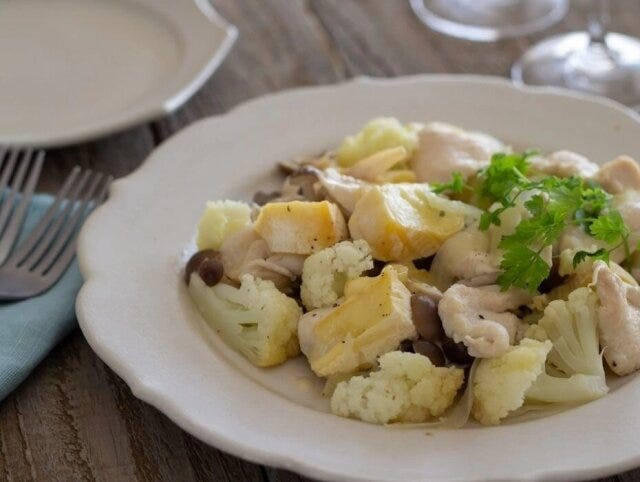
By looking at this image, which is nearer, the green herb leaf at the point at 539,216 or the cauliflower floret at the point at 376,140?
the green herb leaf at the point at 539,216

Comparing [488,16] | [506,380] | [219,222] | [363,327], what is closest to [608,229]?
[506,380]

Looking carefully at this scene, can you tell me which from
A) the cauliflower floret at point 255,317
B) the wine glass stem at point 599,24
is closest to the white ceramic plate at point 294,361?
the cauliflower floret at point 255,317

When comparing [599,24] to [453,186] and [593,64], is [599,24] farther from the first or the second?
[453,186]

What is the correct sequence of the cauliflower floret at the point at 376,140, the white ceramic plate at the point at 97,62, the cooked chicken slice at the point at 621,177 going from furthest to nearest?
the white ceramic plate at the point at 97,62, the cauliflower floret at the point at 376,140, the cooked chicken slice at the point at 621,177

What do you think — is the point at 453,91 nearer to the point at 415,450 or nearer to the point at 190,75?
the point at 190,75

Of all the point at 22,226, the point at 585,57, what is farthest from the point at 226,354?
the point at 585,57

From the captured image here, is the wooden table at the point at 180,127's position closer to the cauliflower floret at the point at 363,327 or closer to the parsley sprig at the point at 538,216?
the cauliflower floret at the point at 363,327
